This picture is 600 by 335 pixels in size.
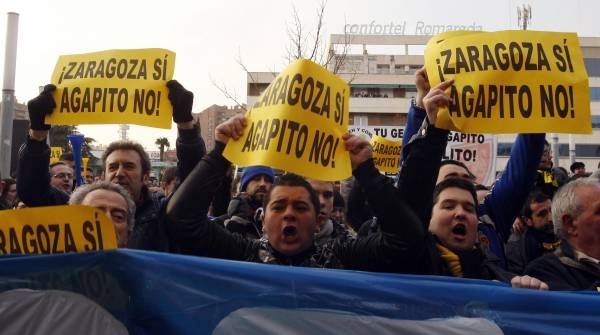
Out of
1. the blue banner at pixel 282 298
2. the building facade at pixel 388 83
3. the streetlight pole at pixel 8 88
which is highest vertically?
the building facade at pixel 388 83

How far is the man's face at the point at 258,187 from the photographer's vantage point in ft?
13.7

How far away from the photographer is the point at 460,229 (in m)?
2.78

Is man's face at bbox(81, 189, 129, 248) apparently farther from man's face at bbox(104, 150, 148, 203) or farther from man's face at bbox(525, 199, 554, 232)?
man's face at bbox(525, 199, 554, 232)

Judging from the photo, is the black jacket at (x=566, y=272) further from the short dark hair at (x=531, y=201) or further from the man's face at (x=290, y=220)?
the short dark hair at (x=531, y=201)

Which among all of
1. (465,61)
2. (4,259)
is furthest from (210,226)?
(465,61)

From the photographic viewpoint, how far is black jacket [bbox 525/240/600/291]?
237 cm

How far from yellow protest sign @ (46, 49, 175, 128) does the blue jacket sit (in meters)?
1.35

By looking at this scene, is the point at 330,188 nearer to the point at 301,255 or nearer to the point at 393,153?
the point at 301,255

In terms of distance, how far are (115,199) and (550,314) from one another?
6.30 ft

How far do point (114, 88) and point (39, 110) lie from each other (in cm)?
39

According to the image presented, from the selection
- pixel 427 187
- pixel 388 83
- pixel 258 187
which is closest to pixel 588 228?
pixel 427 187

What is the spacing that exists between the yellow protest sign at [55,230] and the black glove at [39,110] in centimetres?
106

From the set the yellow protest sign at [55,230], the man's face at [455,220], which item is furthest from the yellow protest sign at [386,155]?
the yellow protest sign at [55,230]

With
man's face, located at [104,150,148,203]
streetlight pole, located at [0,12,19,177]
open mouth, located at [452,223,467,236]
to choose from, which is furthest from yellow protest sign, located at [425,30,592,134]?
streetlight pole, located at [0,12,19,177]
